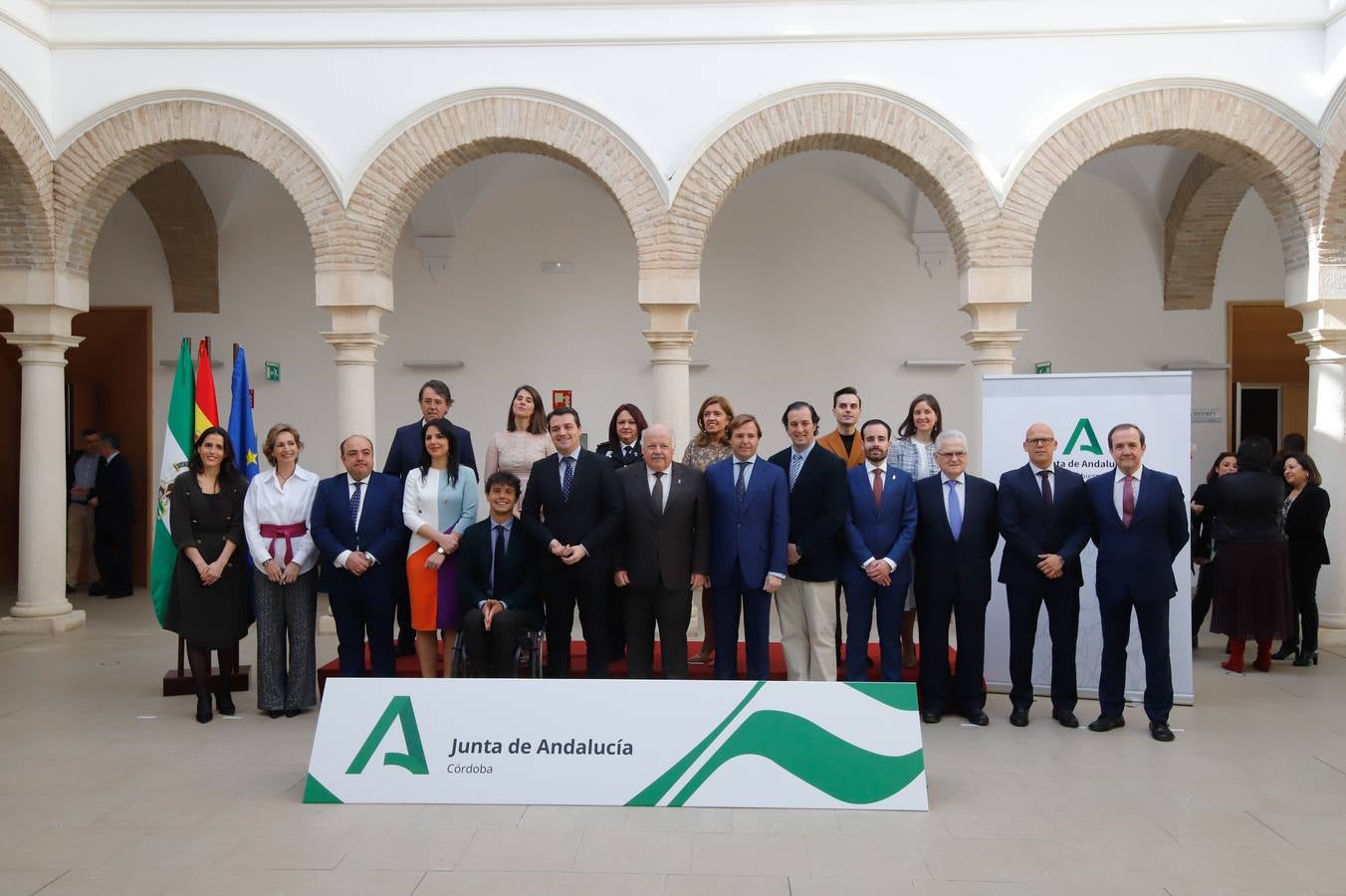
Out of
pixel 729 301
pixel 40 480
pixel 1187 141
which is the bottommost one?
pixel 40 480

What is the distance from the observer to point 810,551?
17.3ft

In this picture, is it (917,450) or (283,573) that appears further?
(917,450)

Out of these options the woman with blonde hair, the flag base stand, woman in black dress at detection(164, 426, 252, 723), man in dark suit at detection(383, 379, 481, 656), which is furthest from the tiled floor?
man in dark suit at detection(383, 379, 481, 656)

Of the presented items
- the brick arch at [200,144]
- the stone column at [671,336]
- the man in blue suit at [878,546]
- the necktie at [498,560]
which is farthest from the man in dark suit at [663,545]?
the brick arch at [200,144]

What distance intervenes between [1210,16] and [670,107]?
387 cm

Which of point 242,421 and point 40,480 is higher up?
point 242,421

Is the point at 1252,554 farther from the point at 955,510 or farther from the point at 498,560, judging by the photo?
the point at 498,560

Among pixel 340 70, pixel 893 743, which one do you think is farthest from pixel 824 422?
pixel 893 743

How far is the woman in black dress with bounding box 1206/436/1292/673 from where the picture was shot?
638 cm

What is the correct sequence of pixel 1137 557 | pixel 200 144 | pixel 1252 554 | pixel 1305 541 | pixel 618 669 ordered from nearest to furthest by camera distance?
pixel 1137 557 → pixel 618 669 → pixel 1252 554 → pixel 1305 541 → pixel 200 144

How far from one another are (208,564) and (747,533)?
2.82 m

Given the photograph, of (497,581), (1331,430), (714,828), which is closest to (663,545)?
(497,581)

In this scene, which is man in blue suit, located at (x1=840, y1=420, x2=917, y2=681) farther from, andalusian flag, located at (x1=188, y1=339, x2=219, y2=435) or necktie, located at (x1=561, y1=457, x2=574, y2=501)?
andalusian flag, located at (x1=188, y1=339, x2=219, y2=435)

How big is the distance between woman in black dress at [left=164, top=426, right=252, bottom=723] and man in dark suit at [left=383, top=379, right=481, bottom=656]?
84 centimetres
